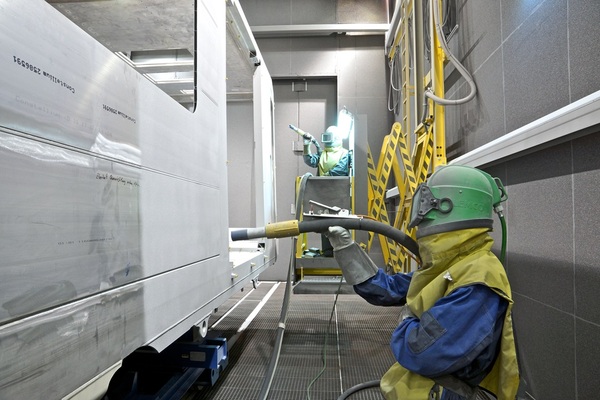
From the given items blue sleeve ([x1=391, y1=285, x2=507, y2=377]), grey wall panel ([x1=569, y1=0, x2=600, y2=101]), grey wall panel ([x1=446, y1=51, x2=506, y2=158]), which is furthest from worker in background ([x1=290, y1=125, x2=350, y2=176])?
blue sleeve ([x1=391, y1=285, x2=507, y2=377])

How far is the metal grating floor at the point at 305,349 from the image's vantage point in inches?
95.3

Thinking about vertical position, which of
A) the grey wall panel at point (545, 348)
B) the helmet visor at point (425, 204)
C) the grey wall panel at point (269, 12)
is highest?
the grey wall panel at point (269, 12)

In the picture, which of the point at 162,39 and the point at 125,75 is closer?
the point at 125,75

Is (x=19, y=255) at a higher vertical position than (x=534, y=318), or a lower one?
higher

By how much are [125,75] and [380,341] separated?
10.4ft

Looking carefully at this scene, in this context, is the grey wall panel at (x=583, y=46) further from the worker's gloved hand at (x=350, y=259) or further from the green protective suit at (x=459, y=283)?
the worker's gloved hand at (x=350, y=259)

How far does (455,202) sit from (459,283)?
29 centimetres

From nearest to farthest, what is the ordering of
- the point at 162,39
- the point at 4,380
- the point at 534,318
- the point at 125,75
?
the point at 4,380
the point at 125,75
the point at 534,318
the point at 162,39

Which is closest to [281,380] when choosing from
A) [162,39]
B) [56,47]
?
[56,47]

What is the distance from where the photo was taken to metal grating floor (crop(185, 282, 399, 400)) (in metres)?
2.42

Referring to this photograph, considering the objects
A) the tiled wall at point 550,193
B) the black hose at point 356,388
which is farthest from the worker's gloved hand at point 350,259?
the tiled wall at point 550,193

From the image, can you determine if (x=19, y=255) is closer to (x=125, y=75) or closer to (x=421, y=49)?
(x=125, y=75)

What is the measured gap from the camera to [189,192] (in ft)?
4.68

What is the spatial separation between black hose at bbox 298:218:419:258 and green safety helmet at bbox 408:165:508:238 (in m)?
0.27
